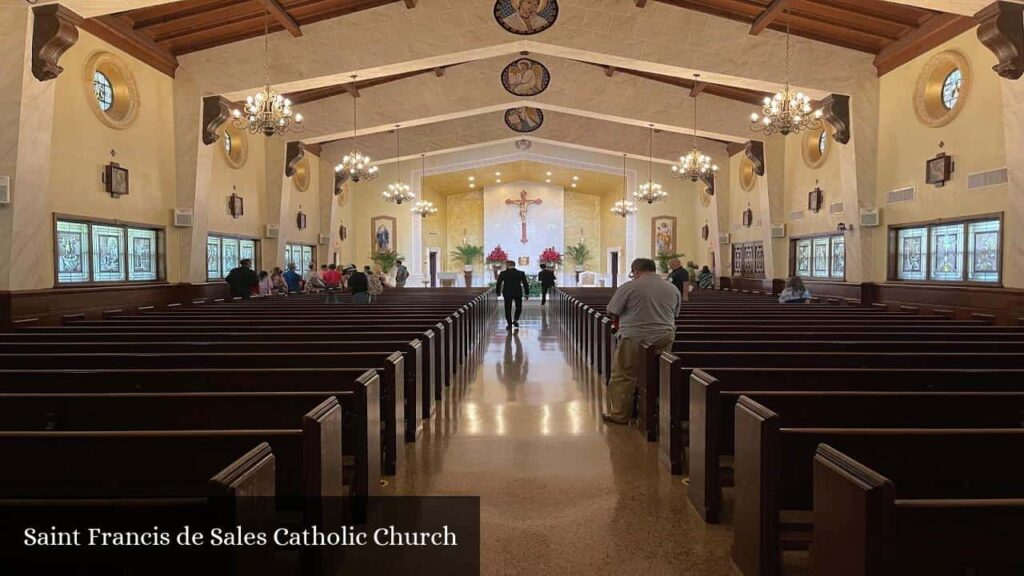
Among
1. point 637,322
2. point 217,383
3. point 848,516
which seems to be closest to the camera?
point 848,516

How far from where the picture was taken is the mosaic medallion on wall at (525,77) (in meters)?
14.3

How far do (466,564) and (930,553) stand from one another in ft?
5.94

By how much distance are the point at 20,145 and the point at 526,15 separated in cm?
A: 747

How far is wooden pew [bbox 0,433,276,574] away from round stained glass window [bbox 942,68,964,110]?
33.0 feet

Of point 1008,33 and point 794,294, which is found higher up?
point 1008,33

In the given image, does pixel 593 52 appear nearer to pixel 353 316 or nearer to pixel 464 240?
pixel 353 316

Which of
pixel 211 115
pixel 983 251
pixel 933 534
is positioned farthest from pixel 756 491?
pixel 211 115

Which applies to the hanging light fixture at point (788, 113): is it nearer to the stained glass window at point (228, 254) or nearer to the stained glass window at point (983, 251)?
the stained glass window at point (983, 251)

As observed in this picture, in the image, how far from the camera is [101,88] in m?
8.87

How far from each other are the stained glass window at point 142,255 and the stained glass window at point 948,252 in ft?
40.0

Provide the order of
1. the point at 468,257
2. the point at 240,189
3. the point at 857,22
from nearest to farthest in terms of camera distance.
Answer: the point at 857,22 < the point at 240,189 < the point at 468,257

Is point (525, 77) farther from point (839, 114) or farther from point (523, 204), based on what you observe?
point (523, 204)

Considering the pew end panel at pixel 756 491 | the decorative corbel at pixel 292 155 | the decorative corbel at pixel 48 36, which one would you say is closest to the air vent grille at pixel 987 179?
the pew end panel at pixel 756 491

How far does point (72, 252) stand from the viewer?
26.9 ft
